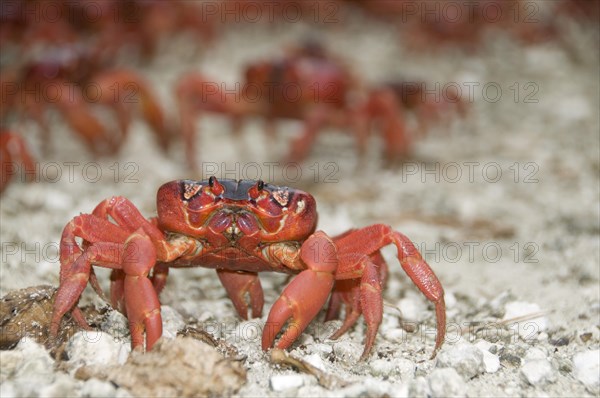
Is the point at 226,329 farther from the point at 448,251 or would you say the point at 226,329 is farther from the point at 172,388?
the point at 448,251

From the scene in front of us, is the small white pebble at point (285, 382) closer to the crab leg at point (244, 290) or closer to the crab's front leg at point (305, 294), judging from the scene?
the crab's front leg at point (305, 294)

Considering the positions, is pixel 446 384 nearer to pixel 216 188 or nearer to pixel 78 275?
pixel 216 188

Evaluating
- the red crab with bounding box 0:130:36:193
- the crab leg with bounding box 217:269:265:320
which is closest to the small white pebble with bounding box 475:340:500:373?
the crab leg with bounding box 217:269:265:320

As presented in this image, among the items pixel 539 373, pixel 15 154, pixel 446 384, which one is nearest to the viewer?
pixel 446 384

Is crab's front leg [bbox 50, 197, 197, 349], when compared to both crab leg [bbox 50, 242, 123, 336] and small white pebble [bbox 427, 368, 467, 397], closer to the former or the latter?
crab leg [bbox 50, 242, 123, 336]

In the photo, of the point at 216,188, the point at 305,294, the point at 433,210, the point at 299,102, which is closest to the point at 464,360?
the point at 305,294

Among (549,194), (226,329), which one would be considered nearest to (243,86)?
(549,194)

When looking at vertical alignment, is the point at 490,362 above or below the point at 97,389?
below
